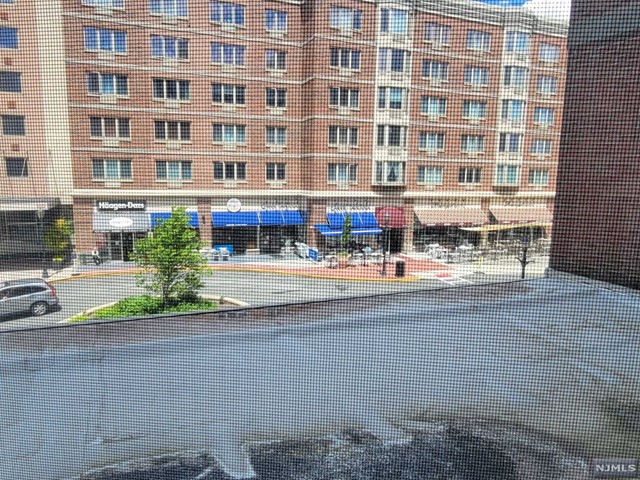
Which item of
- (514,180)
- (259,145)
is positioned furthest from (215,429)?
(514,180)

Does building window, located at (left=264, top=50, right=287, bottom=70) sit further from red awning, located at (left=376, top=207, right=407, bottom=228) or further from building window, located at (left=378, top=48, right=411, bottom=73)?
red awning, located at (left=376, top=207, right=407, bottom=228)

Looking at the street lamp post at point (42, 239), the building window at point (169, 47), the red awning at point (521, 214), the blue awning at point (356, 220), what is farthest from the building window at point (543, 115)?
the street lamp post at point (42, 239)

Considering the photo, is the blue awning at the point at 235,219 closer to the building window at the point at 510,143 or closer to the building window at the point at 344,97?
the building window at the point at 344,97

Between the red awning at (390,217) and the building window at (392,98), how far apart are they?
1115mm

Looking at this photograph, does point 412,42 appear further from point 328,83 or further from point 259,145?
point 259,145

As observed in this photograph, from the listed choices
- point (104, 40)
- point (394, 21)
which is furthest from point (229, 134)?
point (394, 21)

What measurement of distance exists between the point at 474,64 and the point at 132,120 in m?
→ 3.38

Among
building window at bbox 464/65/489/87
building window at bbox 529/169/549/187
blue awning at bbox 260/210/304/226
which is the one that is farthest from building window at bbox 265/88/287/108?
building window at bbox 529/169/549/187

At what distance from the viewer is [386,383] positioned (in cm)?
191

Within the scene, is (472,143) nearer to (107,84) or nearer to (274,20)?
(274,20)

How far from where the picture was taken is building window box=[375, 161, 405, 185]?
16.6 feet

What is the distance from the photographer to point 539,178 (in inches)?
209

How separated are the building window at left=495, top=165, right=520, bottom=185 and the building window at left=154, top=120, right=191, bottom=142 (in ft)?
11.3

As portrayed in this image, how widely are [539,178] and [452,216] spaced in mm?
1236
